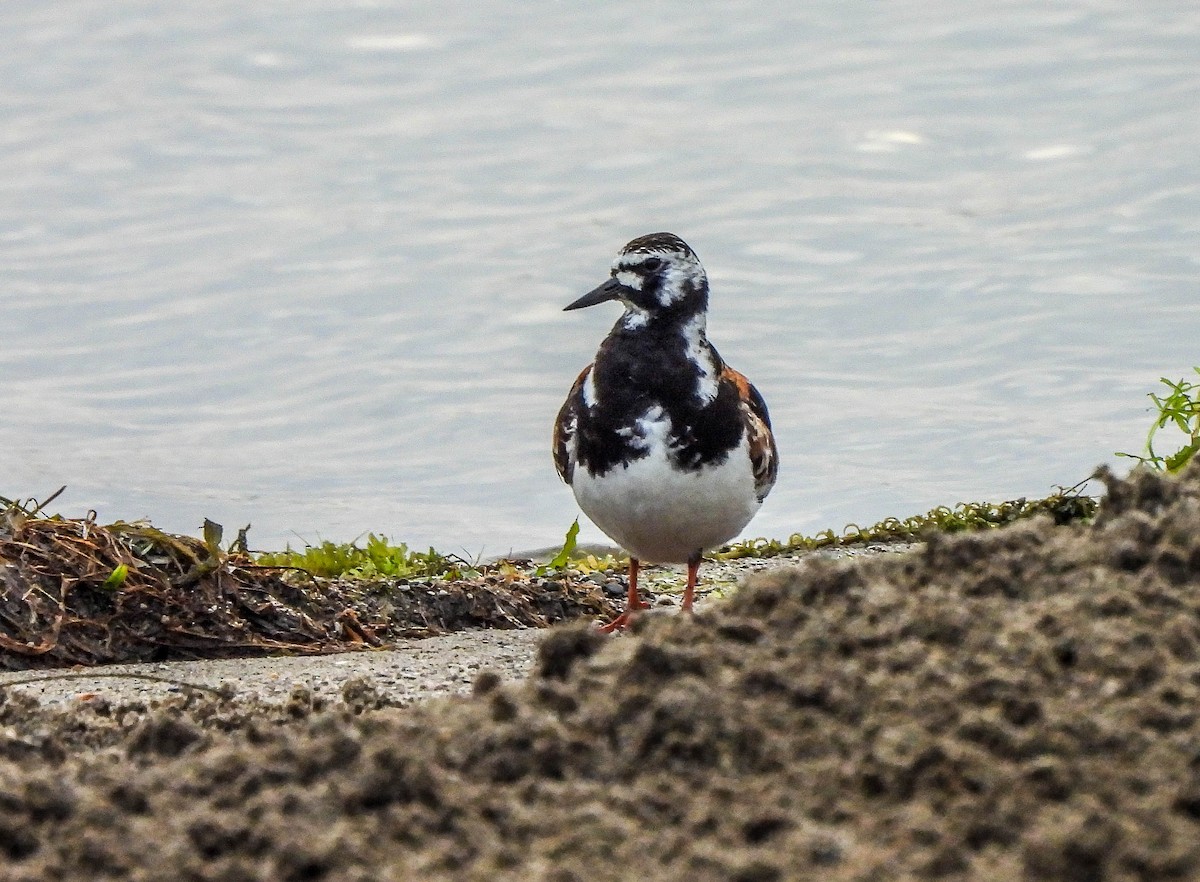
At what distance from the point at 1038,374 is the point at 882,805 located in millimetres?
8797

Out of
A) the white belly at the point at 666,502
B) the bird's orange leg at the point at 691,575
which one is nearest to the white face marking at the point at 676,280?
the white belly at the point at 666,502

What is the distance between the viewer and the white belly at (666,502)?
21.8 ft

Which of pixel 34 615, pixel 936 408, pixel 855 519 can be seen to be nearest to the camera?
pixel 34 615

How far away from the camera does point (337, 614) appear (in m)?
6.52

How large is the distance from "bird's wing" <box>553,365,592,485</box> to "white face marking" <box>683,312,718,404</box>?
47 centimetres

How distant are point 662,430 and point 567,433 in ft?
1.72

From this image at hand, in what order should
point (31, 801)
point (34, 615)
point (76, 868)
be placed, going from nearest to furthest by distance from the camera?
point (76, 868), point (31, 801), point (34, 615)

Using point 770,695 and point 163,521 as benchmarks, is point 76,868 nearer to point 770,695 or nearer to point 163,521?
point 770,695

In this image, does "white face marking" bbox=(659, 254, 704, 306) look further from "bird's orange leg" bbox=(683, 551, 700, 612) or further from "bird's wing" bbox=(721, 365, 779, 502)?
"bird's orange leg" bbox=(683, 551, 700, 612)

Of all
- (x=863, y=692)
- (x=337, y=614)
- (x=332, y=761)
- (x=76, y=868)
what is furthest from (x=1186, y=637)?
(x=337, y=614)

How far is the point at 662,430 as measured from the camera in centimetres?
668

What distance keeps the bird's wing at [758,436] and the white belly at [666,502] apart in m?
0.09

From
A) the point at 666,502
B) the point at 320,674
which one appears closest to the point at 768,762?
the point at 320,674

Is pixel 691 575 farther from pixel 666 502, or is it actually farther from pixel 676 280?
pixel 676 280
